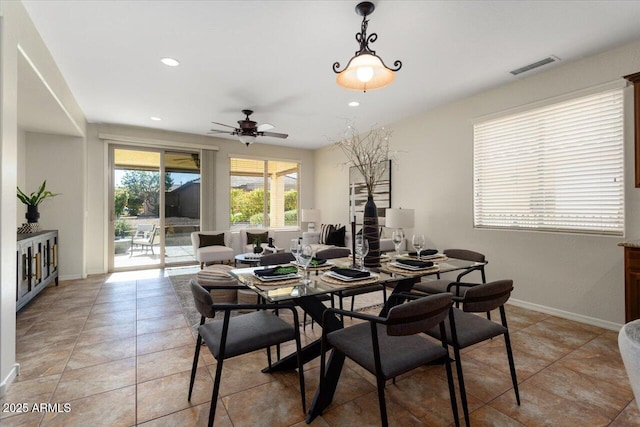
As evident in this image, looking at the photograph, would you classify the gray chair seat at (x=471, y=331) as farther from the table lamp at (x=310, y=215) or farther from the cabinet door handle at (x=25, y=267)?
the table lamp at (x=310, y=215)

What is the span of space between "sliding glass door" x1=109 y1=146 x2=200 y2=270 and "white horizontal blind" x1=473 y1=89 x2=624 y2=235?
17.7ft

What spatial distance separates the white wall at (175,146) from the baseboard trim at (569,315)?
4.77m

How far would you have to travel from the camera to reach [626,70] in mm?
2777

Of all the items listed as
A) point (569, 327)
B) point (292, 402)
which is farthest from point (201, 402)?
point (569, 327)

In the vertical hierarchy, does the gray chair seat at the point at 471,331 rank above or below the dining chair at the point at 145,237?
below

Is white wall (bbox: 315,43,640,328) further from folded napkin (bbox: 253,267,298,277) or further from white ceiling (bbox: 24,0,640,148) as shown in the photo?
folded napkin (bbox: 253,267,298,277)

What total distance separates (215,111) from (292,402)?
422 cm

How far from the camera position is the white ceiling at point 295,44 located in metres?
2.28

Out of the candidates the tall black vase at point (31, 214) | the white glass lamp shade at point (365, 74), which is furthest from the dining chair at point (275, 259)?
the tall black vase at point (31, 214)

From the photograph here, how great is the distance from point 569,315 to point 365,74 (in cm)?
326

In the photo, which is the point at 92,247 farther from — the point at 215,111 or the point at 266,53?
the point at 266,53

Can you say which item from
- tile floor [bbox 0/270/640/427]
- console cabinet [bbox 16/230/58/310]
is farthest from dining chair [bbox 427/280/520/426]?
console cabinet [bbox 16/230/58/310]

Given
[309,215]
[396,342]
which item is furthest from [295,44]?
[309,215]

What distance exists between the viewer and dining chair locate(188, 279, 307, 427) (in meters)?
1.54
